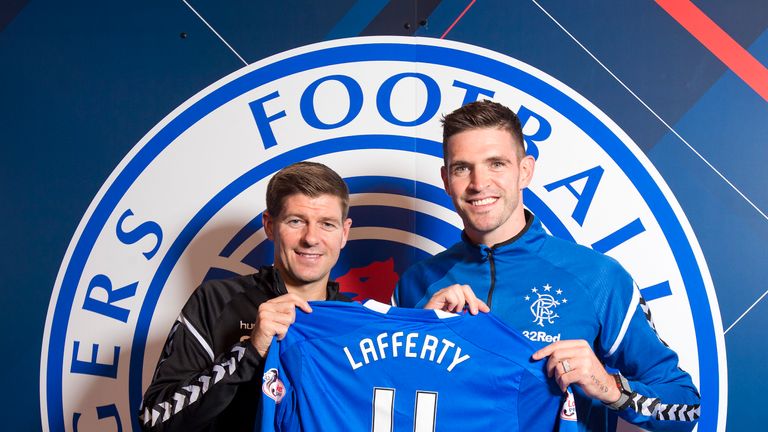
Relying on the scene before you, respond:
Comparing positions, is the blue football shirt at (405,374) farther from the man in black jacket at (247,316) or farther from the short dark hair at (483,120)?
the short dark hair at (483,120)

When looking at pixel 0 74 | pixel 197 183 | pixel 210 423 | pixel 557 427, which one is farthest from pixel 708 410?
pixel 0 74

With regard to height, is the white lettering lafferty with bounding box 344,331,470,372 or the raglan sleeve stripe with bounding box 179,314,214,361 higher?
the raglan sleeve stripe with bounding box 179,314,214,361

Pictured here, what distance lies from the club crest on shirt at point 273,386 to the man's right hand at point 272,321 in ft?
0.16

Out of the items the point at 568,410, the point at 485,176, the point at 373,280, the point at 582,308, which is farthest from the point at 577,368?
the point at 373,280

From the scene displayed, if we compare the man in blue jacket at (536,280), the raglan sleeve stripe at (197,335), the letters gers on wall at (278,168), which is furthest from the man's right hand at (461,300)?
the letters gers on wall at (278,168)

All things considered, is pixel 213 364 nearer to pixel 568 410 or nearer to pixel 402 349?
pixel 402 349

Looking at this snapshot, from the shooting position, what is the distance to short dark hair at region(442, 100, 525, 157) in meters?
1.78

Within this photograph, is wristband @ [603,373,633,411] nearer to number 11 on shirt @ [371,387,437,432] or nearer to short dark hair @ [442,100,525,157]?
number 11 on shirt @ [371,387,437,432]

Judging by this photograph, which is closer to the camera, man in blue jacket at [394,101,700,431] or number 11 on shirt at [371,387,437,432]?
number 11 on shirt at [371,387,437,432]

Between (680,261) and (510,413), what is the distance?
3.68ft

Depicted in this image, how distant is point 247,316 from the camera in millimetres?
1799

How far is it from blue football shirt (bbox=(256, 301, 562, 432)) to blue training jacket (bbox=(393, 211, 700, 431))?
0.46ft

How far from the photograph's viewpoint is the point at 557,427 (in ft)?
5.06

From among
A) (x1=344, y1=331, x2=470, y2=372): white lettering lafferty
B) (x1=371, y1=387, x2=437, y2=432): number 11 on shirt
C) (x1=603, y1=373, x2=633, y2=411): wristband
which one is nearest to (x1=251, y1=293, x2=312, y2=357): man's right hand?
(x1=344, y1=331, x2=470, y2=372): white lettering lafferty
